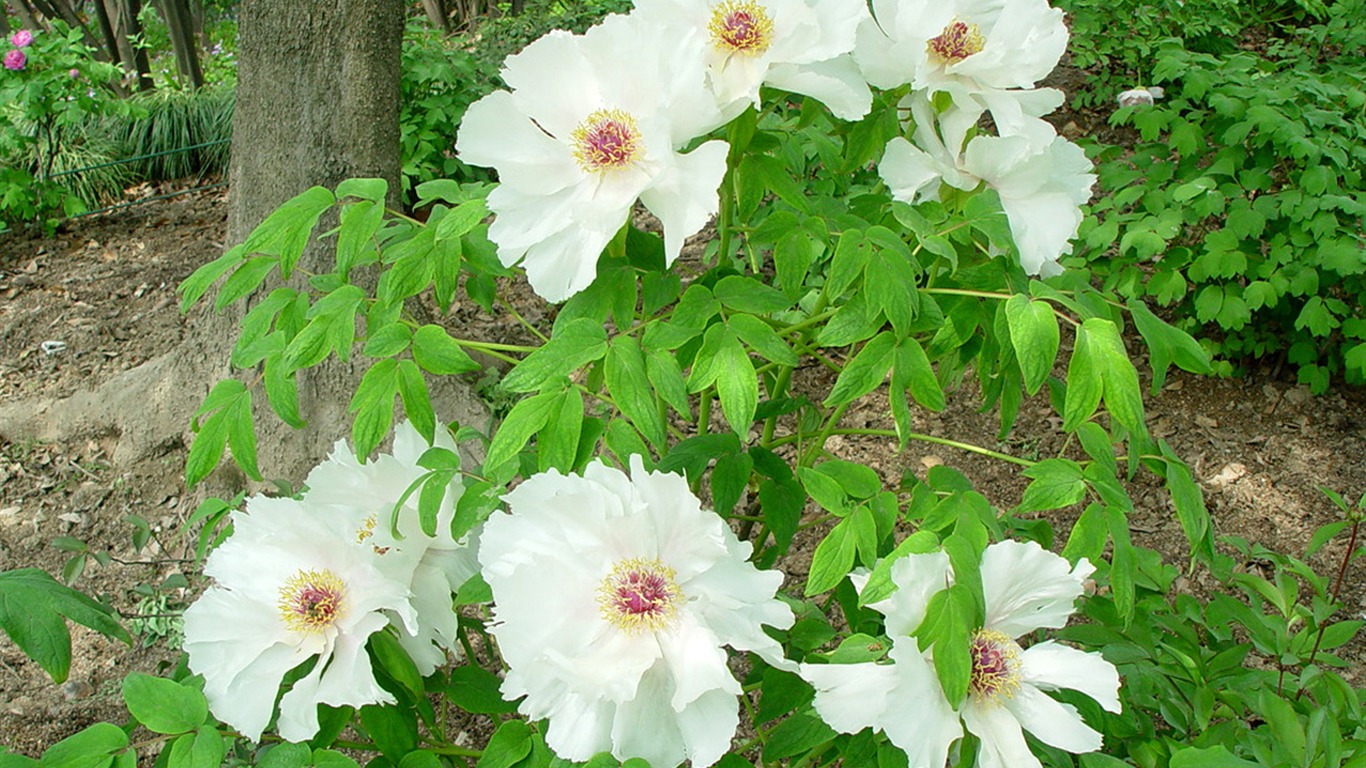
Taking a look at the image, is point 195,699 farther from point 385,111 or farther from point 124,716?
point 385,111

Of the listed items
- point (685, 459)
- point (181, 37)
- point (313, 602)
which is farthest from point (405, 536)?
point (181, 37)

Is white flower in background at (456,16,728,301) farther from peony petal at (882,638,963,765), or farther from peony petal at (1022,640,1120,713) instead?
peony petal at (1022,640,1120,713)

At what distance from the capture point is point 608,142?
110cm

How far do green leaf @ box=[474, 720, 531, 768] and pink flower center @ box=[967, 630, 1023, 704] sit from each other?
0.51 meters

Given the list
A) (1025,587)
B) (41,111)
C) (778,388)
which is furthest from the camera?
(41,111)

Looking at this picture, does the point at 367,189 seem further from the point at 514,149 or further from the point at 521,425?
the point at 521,425

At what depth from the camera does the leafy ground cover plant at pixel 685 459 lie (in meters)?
1.06

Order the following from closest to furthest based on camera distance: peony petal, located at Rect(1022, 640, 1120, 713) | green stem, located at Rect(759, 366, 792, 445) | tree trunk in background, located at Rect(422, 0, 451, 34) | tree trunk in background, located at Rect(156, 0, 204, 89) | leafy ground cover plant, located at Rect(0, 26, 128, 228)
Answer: peony petal, located at Rect(1022, 640, 1120, 713)
green stem, located at Rect(759, 366, 792, 445)
leafy ground cover plant, located at Rect(0, 26, 128, 228)
tree trunk in background, located at Rect(156, 0, 204, 89)
tree trunk in background, located at Rect(422, 0, 451, 34)

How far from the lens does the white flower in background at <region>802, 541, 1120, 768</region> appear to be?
105cm

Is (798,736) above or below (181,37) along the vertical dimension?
above

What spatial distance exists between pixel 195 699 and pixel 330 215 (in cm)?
164

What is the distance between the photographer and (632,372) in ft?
3.62

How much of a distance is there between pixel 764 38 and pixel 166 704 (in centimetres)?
95

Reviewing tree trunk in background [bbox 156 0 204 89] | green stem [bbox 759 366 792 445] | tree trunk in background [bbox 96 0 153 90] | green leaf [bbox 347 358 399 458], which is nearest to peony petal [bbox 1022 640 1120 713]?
green stem [bbox 759 366 792 445]
